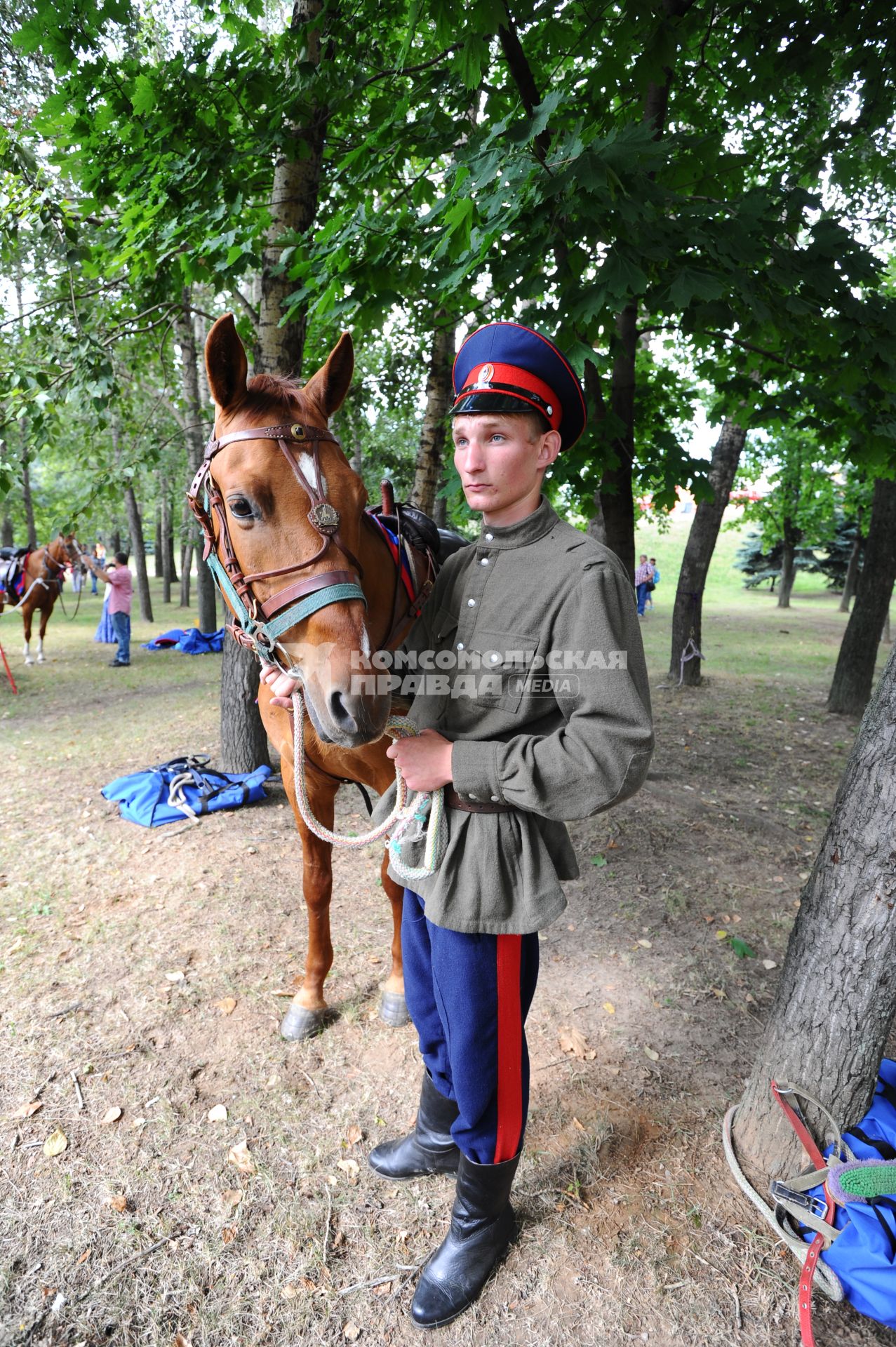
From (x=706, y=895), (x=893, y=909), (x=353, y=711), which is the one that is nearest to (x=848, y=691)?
(x=706, y=895)

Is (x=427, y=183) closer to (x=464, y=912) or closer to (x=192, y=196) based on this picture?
(x=192, y=196)

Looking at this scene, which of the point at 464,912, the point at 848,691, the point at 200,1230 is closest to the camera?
the point at 464,912

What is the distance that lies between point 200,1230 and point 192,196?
4.87 meters

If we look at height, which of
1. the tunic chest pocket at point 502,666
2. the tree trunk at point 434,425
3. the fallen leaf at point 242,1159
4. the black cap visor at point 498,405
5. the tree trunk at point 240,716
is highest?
the tree trunk at point 434,425

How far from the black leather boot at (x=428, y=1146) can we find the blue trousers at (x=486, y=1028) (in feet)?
1.36

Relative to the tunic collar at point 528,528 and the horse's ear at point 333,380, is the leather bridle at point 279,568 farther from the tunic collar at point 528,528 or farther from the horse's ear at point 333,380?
the tunic collar at point 528,528

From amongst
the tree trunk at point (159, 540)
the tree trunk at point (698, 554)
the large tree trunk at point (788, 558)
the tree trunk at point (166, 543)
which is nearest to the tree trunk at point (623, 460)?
the tree trunk at point (698, 554)

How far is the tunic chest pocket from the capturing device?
4.99ft

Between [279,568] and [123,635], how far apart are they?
1174 cm

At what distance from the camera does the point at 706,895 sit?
14.3ft

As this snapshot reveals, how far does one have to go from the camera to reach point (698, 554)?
9.91 meters

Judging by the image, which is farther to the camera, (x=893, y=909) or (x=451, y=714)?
(x=893, y=909)

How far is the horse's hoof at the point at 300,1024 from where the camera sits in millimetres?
2984

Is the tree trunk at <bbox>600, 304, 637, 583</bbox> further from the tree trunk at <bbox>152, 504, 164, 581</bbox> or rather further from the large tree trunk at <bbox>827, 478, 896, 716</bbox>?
the tree trunk at <bbox>152, 504, 164, 581</bbox>
